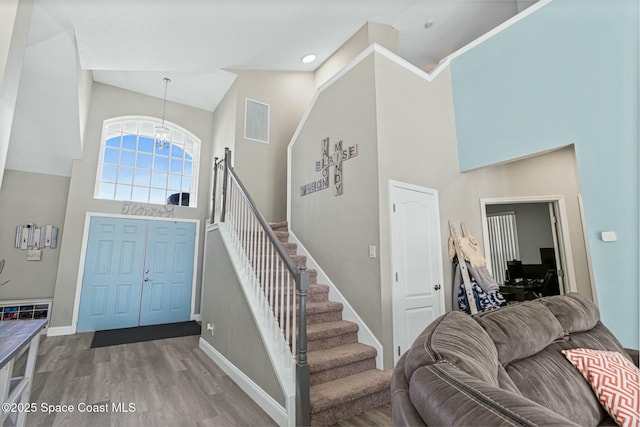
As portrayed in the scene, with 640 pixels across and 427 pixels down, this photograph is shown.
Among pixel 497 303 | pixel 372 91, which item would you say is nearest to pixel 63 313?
pixel 372 91

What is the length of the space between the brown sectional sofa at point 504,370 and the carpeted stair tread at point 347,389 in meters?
1.43

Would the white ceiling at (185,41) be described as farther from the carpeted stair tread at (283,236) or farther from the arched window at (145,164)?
the carpeted stair tread at (283,236)

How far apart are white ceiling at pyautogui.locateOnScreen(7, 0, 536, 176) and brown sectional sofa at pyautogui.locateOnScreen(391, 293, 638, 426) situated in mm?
4182

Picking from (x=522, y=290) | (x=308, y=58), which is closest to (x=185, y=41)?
(x=308, y=58)

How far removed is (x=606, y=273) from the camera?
2.91m

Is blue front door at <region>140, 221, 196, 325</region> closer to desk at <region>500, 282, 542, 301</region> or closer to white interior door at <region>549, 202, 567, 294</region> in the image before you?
desk at <region>500, 282, 542, 301</region>

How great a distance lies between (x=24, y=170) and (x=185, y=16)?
4.29 meters

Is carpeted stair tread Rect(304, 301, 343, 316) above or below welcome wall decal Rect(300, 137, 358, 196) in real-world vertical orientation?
below

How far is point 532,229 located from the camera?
6098 mm

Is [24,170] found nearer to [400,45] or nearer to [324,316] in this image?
[324,316]

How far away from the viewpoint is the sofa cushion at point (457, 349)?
2.79 ft

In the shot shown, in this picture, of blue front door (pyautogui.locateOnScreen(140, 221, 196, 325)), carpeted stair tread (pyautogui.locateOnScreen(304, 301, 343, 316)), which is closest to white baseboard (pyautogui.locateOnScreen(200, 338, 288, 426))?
carpeted stair tread (pyautogui.locateOnScreen(304, 301, 343, 316))

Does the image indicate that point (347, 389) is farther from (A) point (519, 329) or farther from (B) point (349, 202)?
(B) point (349, 202)

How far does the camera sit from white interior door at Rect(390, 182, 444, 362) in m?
3.15
